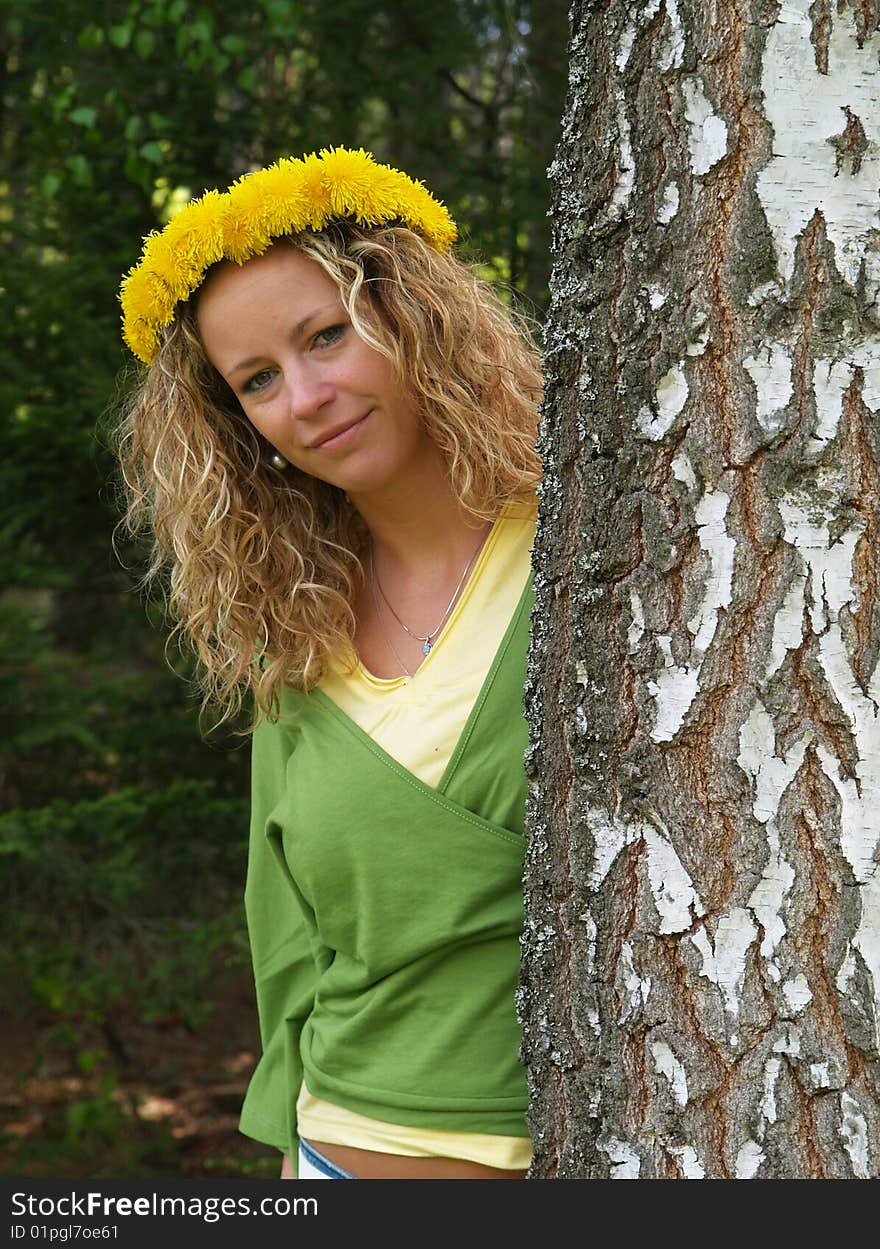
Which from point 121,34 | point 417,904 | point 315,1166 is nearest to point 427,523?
point 417,904

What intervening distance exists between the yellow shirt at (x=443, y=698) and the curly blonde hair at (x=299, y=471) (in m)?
0.07

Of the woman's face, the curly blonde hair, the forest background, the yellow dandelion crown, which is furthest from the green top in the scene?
the forest background

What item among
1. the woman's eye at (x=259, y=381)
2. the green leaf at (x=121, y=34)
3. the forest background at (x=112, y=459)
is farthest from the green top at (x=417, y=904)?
the green leaf at (x=121, y=34)

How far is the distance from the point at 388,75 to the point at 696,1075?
3231mm

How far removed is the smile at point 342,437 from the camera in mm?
1743

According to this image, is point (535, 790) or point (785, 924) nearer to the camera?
point (785, 924)

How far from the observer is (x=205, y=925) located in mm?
3523

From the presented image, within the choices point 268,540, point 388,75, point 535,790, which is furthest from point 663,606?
point 388,75

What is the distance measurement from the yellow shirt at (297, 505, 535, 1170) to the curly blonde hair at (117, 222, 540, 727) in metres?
0.07

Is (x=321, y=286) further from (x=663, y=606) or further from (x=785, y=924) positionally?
(x=785, y=924)

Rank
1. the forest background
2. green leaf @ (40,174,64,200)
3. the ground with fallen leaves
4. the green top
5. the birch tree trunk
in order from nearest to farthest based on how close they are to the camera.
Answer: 1. the birch tree trunk
2. the green top
3. green leaf @ (40,174,64,200)
4. the forest background
5. the ground with fallen leaves

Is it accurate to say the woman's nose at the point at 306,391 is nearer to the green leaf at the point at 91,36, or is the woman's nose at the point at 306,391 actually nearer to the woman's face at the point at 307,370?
the woman's face at the point at 307,370

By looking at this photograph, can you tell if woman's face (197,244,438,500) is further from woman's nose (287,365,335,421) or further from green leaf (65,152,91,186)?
green leaf (65,152,91,186)

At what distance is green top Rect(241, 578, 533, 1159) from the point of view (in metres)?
1.61
